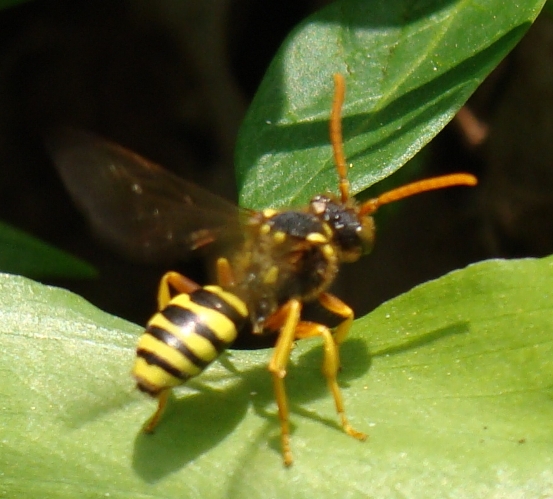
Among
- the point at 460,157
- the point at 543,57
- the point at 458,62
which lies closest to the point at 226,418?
the point at 458,62

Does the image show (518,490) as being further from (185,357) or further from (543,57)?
(543,57)

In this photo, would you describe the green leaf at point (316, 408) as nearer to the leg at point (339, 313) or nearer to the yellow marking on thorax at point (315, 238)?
the leg at point (339, 313)

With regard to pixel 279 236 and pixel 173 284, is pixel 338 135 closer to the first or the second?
pixel 279 236

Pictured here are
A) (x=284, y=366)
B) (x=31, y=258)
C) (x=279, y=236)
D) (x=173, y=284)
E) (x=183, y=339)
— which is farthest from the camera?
(x=31, y=258)

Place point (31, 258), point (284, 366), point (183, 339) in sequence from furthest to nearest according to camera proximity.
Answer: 1. point (31, 258)
2. point (284, 366)
3. point (183, 339)

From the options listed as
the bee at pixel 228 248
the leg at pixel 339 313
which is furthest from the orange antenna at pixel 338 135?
the leg at pixel 339 313

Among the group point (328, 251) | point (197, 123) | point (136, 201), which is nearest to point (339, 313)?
point (328, 251)

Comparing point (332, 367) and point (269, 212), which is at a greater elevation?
point (269, 212)

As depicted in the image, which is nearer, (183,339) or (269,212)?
(183,339)
